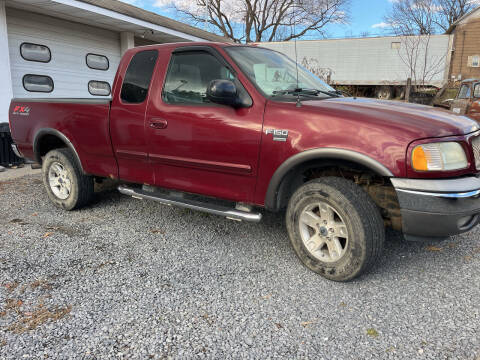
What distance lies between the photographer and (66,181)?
4652 mm

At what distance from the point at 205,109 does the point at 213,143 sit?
1.08ft

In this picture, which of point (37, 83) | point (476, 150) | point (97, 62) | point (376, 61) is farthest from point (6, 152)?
point (376, 61)

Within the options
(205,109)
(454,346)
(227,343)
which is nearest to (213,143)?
(205,109)

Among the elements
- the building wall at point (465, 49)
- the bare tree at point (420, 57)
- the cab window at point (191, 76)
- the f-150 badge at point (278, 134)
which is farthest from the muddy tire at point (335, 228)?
the building wall at point (465, 49)

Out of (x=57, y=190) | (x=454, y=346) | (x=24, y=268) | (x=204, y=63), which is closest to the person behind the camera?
(x=454, y=346)

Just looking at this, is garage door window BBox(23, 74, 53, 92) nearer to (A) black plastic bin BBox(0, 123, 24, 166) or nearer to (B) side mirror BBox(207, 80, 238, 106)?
(A) black plastic bin BBox(0, 123, 24, 166)

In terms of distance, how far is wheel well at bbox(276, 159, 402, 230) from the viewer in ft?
9.53

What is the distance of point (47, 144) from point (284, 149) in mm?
3558

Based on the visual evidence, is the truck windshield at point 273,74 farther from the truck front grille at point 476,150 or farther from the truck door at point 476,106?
the truck door at point 476,106

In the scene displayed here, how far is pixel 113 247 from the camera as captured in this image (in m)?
3.63

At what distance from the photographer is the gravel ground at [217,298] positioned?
223 cm

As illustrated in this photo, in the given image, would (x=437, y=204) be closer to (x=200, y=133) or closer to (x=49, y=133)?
(x=200, y=133)

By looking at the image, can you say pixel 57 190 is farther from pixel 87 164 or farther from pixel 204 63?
pixel 204 63

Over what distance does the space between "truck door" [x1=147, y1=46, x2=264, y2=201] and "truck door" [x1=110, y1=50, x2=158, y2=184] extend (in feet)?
0.42
